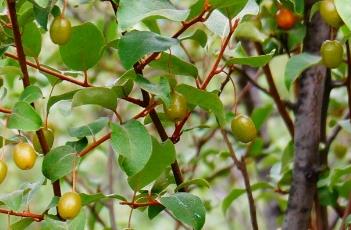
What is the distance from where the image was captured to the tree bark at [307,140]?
0.97m

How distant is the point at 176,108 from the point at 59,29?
0.44 ft

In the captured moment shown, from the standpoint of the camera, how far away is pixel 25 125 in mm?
669

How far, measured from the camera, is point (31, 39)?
0.76 meters

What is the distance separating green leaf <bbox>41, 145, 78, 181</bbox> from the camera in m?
0.67

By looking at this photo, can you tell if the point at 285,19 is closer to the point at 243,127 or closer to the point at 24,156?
the point at 243,127

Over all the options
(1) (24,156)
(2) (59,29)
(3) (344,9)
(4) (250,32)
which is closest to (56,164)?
(1) (24,156)

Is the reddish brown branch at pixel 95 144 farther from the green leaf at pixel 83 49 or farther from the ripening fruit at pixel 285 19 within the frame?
the ripening fruit at pixel 285 19

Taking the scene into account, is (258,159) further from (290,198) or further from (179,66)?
(179,66)

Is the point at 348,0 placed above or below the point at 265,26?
above

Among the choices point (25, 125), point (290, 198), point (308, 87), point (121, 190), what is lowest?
point (121, 190)

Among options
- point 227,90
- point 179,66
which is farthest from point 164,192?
point 227,90

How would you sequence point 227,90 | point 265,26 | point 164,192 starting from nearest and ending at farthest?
point 164,192 → point 265,26 → point 227,90

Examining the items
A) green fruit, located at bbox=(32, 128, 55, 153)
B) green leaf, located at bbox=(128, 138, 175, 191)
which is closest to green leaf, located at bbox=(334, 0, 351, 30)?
→ green leaf, located at bbox=(128, 138, 175, 191)

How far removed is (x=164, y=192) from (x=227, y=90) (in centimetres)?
157
